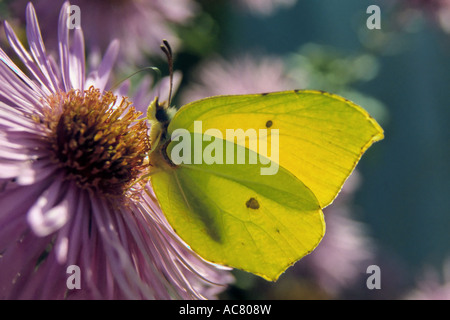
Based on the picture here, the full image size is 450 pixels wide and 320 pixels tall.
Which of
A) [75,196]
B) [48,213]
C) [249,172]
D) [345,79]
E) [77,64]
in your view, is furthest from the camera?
[345,79]

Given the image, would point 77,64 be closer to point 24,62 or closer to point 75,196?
point 24,62

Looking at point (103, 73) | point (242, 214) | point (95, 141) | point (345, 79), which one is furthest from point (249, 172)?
point (345, 79)

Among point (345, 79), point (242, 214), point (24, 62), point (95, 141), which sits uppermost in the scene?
point (345, 79)

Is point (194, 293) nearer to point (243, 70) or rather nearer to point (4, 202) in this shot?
point (4, 202)

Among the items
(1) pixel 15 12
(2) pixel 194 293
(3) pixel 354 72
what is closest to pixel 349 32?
(3) pixel 354 72

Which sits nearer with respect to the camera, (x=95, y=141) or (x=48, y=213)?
(x=48, y=213)

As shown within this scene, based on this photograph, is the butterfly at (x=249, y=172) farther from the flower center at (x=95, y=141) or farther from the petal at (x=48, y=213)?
the petal at (x=48, y=213)

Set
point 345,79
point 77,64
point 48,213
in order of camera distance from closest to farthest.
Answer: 1. point 48,213
2. point 77,64
3. point 345,79
